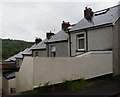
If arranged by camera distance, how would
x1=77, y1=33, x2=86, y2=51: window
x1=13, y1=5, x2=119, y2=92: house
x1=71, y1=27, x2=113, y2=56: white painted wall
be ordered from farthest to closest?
x1=77, y1=33, x2=86, y2=51: window → x1=71, y1=27, x2=113, y2=56: white painted wall → x1=13, y1=5, x2=119, y2=92: house

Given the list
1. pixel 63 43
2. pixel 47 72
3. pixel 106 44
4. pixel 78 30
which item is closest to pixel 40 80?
pixel 47 72

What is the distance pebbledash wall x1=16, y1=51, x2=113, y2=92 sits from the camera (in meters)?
7.79

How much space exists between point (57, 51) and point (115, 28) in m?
8.20

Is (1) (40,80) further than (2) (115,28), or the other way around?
(2) (115,28)

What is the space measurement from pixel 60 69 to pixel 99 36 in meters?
5.68

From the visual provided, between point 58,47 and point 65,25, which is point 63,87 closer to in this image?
point 58,47

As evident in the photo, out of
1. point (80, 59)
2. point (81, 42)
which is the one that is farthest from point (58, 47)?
point (80, 59)

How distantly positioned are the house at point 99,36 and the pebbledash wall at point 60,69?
0.80m

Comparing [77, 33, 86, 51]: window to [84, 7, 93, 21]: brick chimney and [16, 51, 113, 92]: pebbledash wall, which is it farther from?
[16, 51, 113, 92]: pebbledash wall

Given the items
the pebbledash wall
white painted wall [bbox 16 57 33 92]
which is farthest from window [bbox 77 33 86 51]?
white painted wall [bbox 16 57 33 92]

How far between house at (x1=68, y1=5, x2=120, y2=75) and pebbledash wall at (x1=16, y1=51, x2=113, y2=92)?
0.80 metres

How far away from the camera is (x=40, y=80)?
786 centimetres

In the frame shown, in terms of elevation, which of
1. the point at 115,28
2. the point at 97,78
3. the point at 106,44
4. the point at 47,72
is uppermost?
the point at 115,28

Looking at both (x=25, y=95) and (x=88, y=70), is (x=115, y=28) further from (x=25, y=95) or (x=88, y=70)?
(x=25, y=95)
